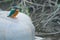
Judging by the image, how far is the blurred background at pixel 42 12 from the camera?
507 cm

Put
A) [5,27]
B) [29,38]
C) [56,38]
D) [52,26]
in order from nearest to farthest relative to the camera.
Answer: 1. [5,27]
2. [29,38]
3. [56,38]
4. [52,26]

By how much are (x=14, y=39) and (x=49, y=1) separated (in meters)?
3.15

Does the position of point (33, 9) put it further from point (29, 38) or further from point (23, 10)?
point (29, 38)

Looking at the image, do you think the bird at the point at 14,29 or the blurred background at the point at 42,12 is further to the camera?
the blurred background at the point at 42,12

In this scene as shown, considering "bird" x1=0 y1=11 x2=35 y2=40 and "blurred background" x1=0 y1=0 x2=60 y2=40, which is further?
"blurred background" x1=0 y1=0 x2=60 y2=40

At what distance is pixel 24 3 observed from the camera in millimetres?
5082

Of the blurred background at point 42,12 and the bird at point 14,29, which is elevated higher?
the bird at point 14,29

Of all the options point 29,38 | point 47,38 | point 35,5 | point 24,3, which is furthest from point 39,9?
point 29,38

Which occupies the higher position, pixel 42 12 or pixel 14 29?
pixel 14 29

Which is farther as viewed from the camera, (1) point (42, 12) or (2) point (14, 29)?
(1) point (42, 12)

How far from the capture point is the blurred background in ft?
16.6

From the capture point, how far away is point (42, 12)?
17.6ft

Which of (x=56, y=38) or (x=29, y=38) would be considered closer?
(x=29, y=38)

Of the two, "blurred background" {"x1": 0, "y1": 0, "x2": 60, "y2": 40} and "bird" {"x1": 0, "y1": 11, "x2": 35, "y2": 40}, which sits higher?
"bird" {"x1": 0, "y1": 11, "x2": 35, "y2": 40}
